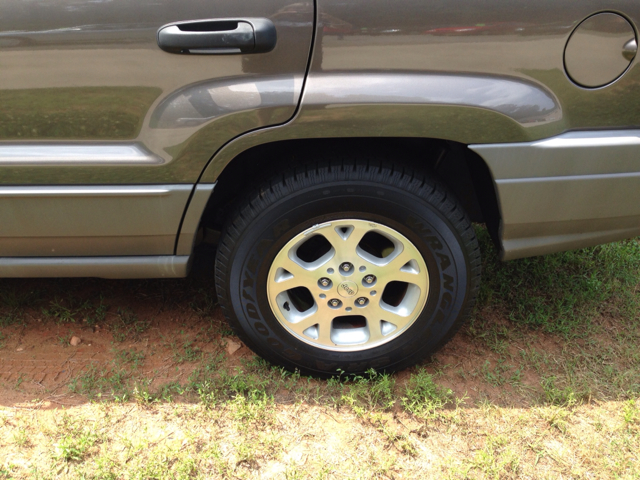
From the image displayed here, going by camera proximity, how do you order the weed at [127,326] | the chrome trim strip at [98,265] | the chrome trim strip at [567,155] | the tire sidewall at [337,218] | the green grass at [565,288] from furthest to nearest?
the green grass at [565,288]
the weed at [127,326]
the chrome trim strip at [98,265]
the tire sidewall at [337,218]
the chrome trim strip at [567,155]

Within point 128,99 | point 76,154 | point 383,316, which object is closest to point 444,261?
point 383,316

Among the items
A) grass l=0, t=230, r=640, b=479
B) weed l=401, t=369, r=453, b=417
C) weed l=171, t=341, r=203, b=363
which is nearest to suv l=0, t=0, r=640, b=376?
weed l=401, t=369, r=453, b=417

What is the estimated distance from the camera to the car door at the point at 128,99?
5.33 feet

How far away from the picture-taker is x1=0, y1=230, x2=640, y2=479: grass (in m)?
1.83

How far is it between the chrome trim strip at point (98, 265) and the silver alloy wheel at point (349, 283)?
384 mm

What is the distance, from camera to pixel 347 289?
6.70ft

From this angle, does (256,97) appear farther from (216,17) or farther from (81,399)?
(81,399)

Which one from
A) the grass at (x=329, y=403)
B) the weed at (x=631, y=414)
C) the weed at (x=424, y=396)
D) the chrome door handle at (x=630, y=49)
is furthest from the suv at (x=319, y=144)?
the weed at (x=631, y=414)

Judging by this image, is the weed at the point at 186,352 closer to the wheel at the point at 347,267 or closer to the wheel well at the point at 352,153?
the wheel at the point at 347,267

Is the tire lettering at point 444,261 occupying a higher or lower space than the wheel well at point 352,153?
lower

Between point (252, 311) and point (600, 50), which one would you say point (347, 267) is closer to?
point (252, 311)

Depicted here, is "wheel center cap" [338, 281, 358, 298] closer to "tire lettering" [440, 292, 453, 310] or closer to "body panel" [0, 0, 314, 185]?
"tire lettering" [440, 292, 453, 310]

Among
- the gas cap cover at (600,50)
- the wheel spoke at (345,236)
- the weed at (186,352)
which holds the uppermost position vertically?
the gas cap cover at (600,50)

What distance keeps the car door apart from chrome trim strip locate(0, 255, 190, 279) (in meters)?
0.11
